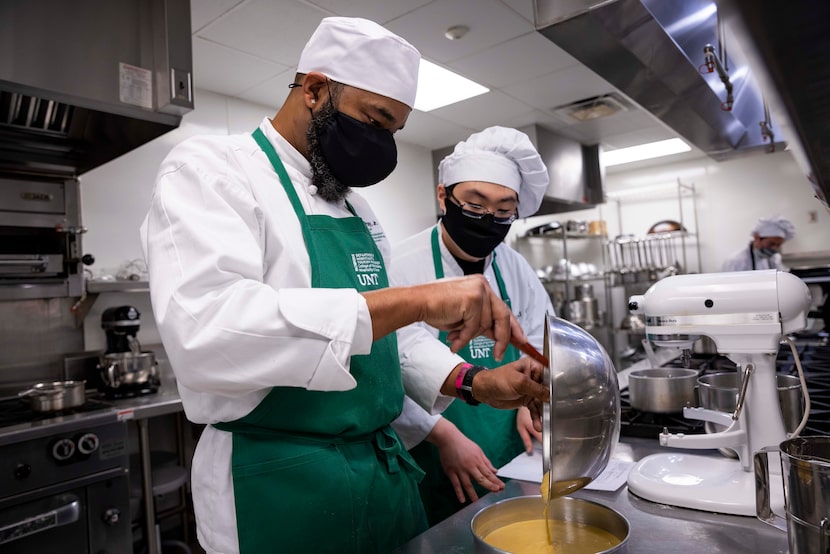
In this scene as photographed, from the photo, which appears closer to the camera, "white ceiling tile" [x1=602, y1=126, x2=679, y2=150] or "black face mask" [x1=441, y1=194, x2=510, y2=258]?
"black face mask" [x1=441, y1=194, x2=510, y2=258]

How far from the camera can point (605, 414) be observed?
77 centimetres

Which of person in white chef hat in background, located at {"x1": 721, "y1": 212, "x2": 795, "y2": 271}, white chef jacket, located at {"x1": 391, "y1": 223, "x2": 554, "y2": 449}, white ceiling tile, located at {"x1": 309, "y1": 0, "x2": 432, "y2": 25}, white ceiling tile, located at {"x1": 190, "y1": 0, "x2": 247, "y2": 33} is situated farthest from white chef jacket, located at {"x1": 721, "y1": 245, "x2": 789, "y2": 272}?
white ceiling tile, located at {"x1": 190, "y1": 0, "x2": 247, "y2": 33}

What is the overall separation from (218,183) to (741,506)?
1.05 meters

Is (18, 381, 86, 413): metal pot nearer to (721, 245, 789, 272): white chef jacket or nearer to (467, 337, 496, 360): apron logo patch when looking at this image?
(467, 337, 496, 360): apron logo patch

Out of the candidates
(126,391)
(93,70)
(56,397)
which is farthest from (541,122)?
(56,397)

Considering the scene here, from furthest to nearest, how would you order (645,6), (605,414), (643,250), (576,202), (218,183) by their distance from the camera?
(643,250), (576,202), (645,6), (218,183), (605,414)

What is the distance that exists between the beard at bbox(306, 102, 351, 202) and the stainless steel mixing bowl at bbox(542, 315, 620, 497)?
60 cm

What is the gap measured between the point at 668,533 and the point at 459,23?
2641mm

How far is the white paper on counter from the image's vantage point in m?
1.09

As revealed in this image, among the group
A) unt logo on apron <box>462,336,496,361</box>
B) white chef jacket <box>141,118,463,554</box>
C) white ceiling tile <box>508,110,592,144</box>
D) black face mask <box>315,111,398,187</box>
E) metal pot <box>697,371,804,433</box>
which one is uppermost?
white ceiling tile <box>508,110,592,144</box>

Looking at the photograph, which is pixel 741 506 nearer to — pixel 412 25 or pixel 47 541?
pixel 47 541

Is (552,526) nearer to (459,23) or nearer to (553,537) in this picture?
(553,537)

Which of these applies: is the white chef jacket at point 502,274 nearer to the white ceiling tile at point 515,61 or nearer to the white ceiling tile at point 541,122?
the white ceiling tile at point 515,61

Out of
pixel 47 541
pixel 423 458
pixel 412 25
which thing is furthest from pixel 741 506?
pixel 412 25
